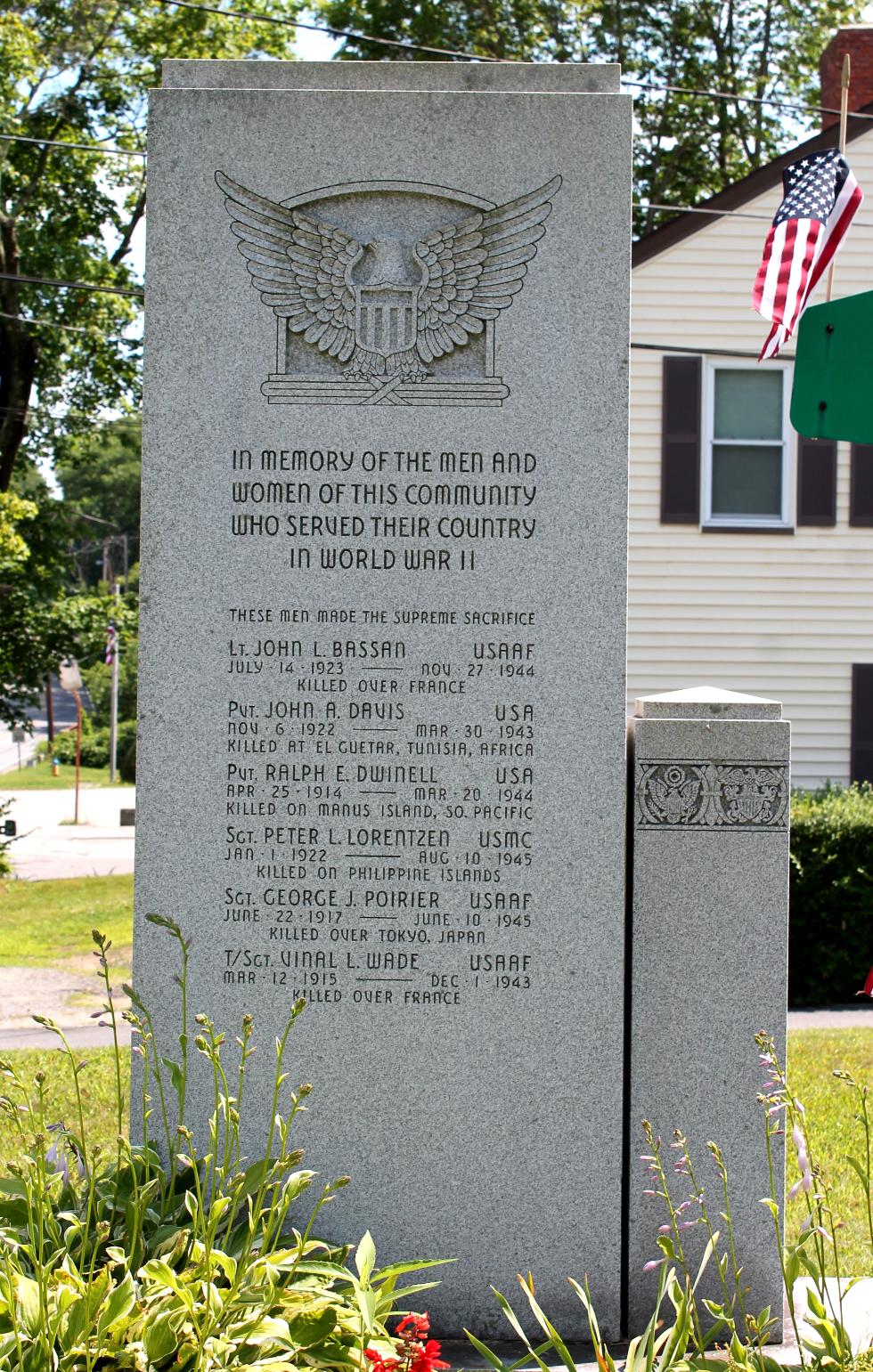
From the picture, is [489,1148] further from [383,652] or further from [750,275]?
[750,275]

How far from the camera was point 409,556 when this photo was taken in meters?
4.38

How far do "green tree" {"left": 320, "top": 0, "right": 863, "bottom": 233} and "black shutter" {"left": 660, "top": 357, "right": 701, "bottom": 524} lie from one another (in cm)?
1420

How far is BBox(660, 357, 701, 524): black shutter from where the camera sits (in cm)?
1512

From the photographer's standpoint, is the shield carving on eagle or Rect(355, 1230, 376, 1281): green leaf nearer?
Rect(355, 1230, 376, 1281): green leaf

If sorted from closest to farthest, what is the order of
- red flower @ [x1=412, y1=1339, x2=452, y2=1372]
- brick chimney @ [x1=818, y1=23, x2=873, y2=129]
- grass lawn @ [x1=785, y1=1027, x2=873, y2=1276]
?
red flower @ [x1=412, y1=1339, x2=452, y2=1372]
grass lawn @ [x1=785, y1=1027, x2=873, y2=1276]
brick chimney @ [x1=818, y1=23, x2=873, y2=129]

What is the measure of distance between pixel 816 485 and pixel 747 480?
73 cm

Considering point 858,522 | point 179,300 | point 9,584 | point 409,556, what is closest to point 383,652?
point 409,556

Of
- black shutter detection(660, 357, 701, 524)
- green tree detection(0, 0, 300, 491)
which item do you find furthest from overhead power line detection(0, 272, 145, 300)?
black shutter detection(660, 357, 701, 524)

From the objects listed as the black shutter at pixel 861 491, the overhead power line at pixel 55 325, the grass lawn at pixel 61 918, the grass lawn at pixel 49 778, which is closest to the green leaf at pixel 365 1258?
the grass lawn at pixel 61 918

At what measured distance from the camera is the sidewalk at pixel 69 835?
2073cm

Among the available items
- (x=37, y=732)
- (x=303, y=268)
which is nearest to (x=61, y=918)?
(x=303, y=268)

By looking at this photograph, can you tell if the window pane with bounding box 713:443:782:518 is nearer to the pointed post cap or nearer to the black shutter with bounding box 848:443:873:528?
the black shutter with bounding box 848:443:873:528

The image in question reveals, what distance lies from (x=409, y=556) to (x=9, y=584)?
15252 mm

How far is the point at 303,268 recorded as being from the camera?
4379 mm
